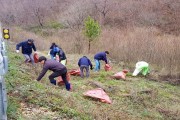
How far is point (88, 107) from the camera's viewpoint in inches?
426

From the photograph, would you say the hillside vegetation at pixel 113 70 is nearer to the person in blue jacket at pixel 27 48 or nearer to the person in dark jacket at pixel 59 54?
the person in blue jacket at pixel 27 48

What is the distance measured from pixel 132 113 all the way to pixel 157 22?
33.4m

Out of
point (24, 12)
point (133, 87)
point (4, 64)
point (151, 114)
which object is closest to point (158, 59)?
point (133, 87)

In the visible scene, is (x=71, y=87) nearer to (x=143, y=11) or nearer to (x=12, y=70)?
(x=12, y=70)

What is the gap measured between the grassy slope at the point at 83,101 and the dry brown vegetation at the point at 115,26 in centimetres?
620

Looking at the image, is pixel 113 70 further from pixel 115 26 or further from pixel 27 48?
pixel 115 26

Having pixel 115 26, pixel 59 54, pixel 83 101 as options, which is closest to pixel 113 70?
pixel 59 54

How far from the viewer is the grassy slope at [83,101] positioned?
956 centimetres

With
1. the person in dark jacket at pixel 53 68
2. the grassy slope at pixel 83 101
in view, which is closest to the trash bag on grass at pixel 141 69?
the grassy slope at pixel 83 101

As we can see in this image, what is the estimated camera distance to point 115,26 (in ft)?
148

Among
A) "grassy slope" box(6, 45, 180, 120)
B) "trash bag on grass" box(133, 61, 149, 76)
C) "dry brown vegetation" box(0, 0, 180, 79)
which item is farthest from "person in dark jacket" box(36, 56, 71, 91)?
"dry brown vegetation" box(0, 0, 180, 79)

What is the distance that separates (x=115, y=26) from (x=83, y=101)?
3443cm

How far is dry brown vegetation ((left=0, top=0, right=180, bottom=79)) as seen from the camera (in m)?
22.9

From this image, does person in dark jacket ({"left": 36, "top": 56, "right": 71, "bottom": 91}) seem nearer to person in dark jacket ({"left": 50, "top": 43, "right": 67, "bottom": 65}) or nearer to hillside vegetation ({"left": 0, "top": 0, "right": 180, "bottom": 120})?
hillside vegetation ({"left": 0, "top": 0, "right": 180, "bottom": 120})
